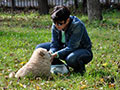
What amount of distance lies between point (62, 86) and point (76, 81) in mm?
283

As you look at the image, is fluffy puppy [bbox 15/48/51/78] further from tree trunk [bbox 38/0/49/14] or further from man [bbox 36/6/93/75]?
tree trunk [bbox 38/0/49/14]

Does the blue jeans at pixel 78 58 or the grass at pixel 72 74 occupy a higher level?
the blue jeans at pixel 78 58

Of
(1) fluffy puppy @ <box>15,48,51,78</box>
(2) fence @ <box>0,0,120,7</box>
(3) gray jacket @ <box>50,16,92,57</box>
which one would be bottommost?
(2) fence @ <box>0,0,120,7</box>

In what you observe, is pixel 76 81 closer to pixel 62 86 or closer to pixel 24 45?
pixel 62 86

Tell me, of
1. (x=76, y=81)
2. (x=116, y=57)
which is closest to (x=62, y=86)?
(x=76, y=81)

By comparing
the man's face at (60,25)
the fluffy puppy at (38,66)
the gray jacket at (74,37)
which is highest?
the man's face at (60,25)

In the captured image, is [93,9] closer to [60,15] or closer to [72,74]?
[72,74]

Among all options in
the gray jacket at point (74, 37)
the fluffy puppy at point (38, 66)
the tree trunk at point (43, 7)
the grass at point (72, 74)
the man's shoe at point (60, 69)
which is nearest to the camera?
the grass at point (72, 74)

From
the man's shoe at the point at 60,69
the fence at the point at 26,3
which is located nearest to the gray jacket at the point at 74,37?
the man's shoe at the point at 60,69

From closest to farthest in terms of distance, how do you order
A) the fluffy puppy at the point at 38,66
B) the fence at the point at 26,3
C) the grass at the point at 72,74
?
the grass at the point at 72,74
the fluffy puppy at the point at 38,66
the fence at the point at 26,3

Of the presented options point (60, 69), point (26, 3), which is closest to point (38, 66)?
point (60, 69)

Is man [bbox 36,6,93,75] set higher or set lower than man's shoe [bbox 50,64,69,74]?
higher

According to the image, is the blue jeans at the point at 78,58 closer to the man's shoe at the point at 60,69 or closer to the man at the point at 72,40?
the man at the point at 72,40

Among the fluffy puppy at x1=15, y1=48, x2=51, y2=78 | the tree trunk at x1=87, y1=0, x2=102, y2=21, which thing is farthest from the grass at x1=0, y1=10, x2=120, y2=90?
the tree trunk at x1=87, y1=0, x2=102, y2=21
